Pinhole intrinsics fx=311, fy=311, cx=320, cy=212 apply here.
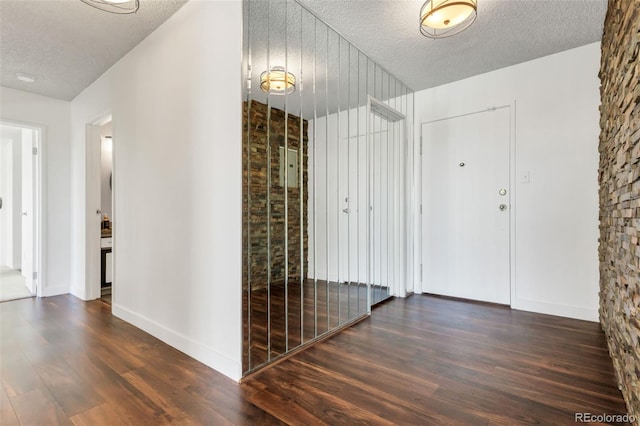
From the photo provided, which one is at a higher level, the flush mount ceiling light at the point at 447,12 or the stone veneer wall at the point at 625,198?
the flush mount ceiling light at the point at 447,12

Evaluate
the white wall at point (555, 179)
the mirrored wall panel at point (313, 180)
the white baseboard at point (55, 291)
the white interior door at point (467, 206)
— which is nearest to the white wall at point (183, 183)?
the mirrored wall panel at point (313, 180)

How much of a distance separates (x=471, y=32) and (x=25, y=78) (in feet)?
15.0

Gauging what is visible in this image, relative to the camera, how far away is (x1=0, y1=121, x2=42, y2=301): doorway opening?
12.9 ft

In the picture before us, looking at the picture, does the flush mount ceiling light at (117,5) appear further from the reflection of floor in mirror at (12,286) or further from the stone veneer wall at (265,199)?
the reflection of floor in mirror at (12,286)

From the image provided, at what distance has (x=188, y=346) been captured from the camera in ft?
7.32

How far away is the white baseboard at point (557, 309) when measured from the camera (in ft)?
9.39

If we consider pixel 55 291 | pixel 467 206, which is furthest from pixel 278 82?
pixel 55 291

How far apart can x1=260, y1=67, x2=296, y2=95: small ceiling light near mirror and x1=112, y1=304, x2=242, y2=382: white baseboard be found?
1.81 metres

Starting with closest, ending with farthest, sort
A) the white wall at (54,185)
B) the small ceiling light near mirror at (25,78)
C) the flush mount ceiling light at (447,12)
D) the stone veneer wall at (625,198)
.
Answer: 1. the stone veneer wall at (625,198)
2. the flush mount ceiling light at (447,12)
3. the small ceiling light near mirror at (25,78)
4. the white wall at (54,185)

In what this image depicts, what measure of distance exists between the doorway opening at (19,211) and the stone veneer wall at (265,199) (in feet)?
11.7

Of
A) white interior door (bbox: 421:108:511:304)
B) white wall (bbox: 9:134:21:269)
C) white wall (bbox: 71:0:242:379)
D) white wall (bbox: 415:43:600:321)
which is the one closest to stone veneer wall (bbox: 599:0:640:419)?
white wall (bbox: 415:43:600:321)

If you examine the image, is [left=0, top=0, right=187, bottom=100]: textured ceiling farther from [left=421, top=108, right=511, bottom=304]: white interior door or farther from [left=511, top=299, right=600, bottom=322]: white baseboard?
[left=511, top=299, right=600, bottom=322]: white baseboard

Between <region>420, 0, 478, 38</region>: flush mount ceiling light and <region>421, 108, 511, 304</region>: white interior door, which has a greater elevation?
<region>420, 0, 478, 38</region>: flush mount ceiling light

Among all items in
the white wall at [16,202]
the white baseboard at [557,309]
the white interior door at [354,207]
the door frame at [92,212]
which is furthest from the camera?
the white wall at [16,202]
